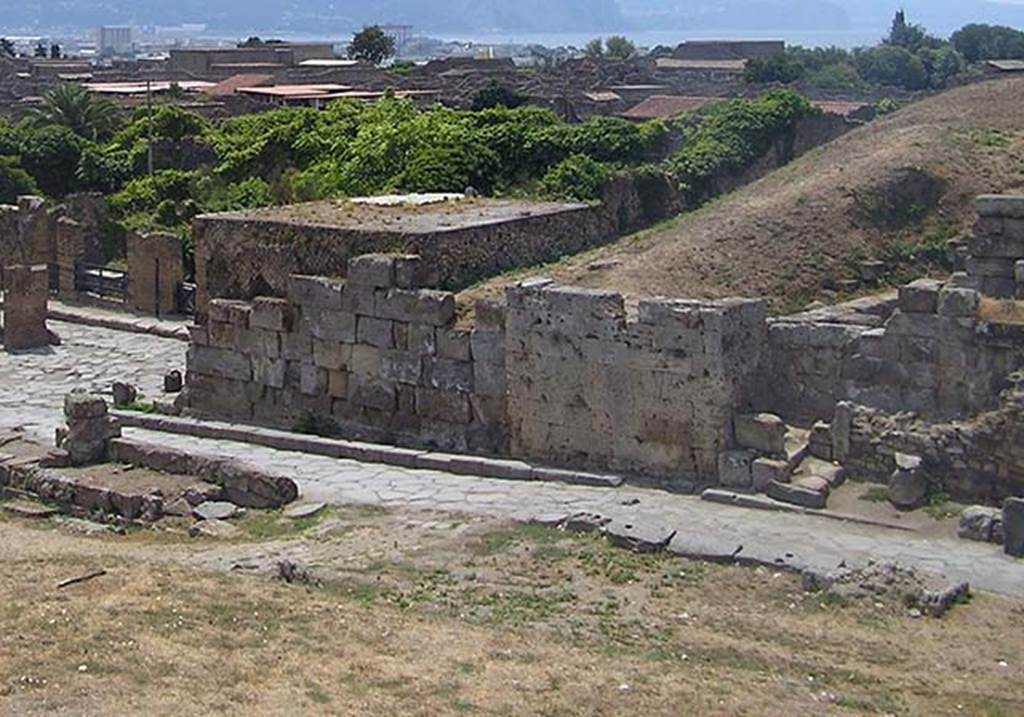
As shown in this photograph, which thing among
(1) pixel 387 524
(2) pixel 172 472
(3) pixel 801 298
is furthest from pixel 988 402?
(2) pixel 172 472

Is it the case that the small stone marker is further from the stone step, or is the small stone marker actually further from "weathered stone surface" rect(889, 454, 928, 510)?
"weathered stone surface" rect(889, 454, 928, 510)

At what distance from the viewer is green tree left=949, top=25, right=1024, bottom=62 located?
110m

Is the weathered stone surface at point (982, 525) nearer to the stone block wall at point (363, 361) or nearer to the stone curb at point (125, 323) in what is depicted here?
the stone block wall at point (363, 361)

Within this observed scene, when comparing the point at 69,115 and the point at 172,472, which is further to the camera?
the point at 69,115

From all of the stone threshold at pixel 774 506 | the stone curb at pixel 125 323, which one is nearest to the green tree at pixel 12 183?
the stone curb at pixel 125 323

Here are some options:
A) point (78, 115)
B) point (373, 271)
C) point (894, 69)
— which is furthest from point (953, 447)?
point (894, 69)

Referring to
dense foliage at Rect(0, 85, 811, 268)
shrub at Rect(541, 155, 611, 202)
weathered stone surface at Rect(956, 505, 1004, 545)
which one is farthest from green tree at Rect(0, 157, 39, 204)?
weathered stone surface at Rect(956, 505, 1004, 545)

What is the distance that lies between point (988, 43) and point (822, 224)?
105449 millimetres

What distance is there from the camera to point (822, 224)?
66.6ft

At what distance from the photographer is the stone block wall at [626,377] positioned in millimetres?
16578

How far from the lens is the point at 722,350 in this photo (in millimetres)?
16406

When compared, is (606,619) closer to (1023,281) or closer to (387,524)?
(387,524)

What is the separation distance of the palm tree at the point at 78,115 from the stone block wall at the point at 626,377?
32.3 metres

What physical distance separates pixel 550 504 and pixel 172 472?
4709mm
